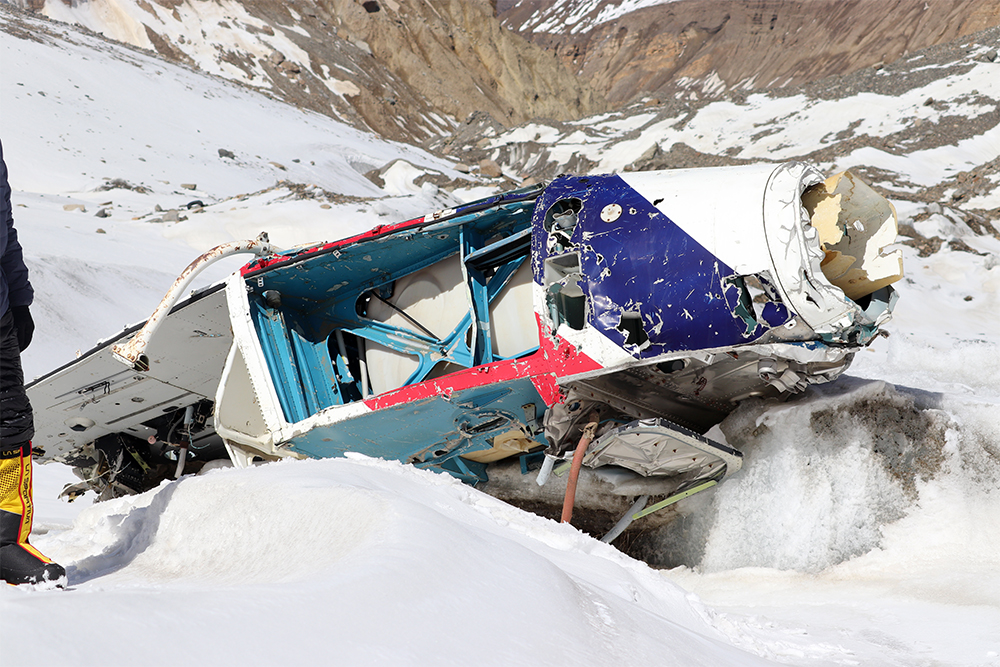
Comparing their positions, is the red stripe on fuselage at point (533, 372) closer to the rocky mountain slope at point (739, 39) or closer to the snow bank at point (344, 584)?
the snow bank at point (344, 584)

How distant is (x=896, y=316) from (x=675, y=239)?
6.77 meters

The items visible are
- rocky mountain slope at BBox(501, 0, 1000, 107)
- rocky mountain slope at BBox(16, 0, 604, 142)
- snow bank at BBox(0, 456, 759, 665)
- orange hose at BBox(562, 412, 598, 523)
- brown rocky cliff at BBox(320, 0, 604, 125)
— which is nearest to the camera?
snow bank at BBox(0, 456, 759, 665)

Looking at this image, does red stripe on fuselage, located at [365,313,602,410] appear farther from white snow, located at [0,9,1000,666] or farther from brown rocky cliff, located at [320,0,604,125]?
brown rocky cliff, located at [320,0,604,125]

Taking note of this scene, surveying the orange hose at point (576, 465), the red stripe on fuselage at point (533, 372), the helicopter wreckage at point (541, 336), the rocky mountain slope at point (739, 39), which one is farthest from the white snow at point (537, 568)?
the rocky mountain slope at point (739, 39)

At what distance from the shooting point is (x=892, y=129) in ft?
67.1

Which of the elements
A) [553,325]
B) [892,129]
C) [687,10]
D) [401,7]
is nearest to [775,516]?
[553,325]

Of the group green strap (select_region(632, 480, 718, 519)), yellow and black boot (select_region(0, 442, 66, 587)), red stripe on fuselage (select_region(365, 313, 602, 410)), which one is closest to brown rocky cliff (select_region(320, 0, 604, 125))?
red stripe on fuselage (select_region(365, 313, 602, 410))

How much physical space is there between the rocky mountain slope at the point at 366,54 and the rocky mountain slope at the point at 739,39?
39.3 ft

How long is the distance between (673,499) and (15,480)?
2608 mm

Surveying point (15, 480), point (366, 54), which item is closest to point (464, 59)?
point (366, 54)

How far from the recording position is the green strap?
359 centimetres

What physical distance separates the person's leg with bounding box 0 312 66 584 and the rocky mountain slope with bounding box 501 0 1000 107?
56058 millimetres

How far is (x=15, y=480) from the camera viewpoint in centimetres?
223

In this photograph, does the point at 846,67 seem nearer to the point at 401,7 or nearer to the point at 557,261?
the point at 401,7
